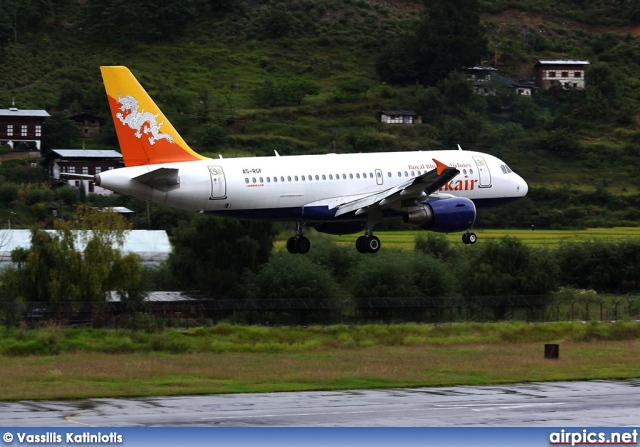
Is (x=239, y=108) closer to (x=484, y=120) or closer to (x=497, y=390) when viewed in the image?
(x=484, y=120)

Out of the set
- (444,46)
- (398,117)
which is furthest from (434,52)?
(398,117)

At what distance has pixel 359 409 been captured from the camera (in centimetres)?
4200

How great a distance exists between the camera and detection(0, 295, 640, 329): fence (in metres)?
90.4

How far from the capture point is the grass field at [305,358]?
172ft

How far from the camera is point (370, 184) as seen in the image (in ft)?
198

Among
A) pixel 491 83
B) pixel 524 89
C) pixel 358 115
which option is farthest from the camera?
pixel 524 89

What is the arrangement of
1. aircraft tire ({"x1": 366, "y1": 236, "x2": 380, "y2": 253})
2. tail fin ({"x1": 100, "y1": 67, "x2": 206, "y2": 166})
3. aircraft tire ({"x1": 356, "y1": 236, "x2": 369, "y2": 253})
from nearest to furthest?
tail fin ({"x1": 100, "y1": 67, "x2": 206, "y2": 166}) < aircraft tire ({"x1": 366, "y1": 236, "x2": 380, "y2": 253}) < aircraft tire ({"x1": 356, "y1": 236, "x2": 369, "y2": 253})

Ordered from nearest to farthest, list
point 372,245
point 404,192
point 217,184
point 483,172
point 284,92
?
point 217,184 → point 404,192 → point 372,245 → point 483,172 → point 284,92

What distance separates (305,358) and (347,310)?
2885cm

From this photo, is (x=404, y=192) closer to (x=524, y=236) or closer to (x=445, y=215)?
(x=445, y=215)

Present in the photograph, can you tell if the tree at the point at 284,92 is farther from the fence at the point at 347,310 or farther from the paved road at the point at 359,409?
the paved road at the point at 359,409

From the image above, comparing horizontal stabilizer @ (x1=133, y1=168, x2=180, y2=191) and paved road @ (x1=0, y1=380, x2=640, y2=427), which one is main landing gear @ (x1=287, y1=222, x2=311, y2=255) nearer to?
horizontal stabilizer @ (x1=133, y1=168, x2=180, y2=191)

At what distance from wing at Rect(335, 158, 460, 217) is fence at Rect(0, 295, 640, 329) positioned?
31.4m

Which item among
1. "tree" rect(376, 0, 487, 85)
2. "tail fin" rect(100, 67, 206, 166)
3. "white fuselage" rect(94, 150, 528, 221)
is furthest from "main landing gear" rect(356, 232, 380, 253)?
"tree" rect(376, 0, 487, 85)
